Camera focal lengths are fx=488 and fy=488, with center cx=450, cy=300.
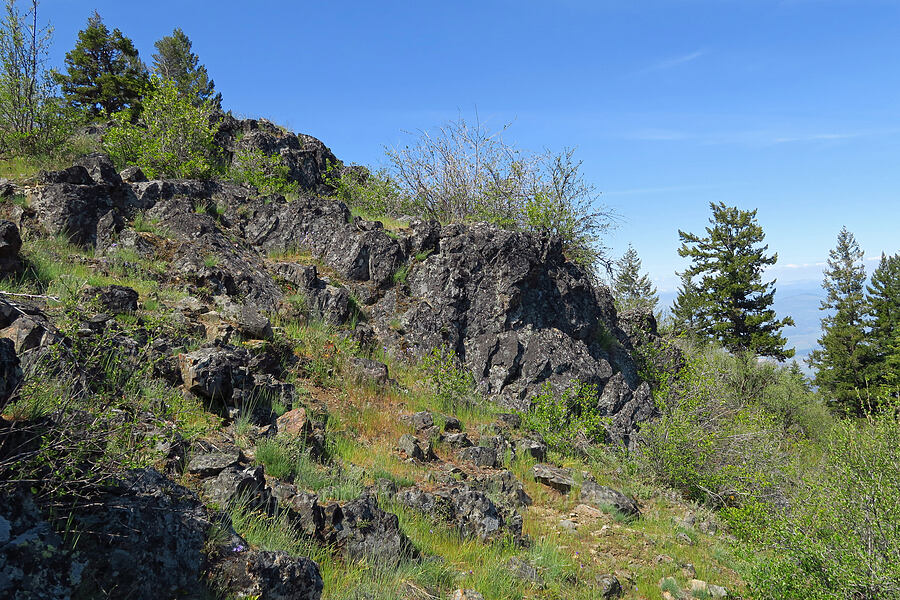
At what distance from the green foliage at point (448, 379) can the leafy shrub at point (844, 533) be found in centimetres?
554

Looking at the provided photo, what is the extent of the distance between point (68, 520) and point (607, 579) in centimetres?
512

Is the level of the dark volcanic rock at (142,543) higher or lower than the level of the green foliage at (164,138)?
lower

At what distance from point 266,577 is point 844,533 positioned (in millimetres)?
6740

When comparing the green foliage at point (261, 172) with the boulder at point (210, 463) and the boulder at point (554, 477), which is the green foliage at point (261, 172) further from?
the boulder at point (210, 463)

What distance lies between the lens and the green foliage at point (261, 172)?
15.8 meters

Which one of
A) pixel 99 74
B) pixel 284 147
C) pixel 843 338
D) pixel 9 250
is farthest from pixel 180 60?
pixel 843 338

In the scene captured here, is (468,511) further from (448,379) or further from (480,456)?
(448,379)

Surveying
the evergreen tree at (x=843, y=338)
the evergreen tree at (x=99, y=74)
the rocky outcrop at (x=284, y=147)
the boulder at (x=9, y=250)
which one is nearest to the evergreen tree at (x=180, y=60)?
the evergreen tree at (x=99, y=74)

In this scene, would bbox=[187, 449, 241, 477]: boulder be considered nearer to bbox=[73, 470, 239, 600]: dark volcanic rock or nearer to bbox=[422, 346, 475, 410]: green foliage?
bbox=[73, 470, 239, 600]: dark volcanic rock

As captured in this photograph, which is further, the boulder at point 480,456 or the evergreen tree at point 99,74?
the evergreen tree at point 99,74

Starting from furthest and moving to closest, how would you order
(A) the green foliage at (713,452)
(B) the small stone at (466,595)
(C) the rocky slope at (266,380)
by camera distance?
(A) the green foliage at (713,452)
(B) the small stone at (466,595)
(C) the rocky slope at (266,380)

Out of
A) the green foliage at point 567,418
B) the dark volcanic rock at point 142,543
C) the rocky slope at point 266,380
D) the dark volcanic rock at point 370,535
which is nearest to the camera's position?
the dark volcanic rock at point 142,543

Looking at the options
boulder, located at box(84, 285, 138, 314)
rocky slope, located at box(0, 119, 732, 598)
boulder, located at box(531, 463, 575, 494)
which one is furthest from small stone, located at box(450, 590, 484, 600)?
boulder, located at box(84, 285, 138, 314)

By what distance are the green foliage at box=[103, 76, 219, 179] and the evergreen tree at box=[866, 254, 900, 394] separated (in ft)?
153
